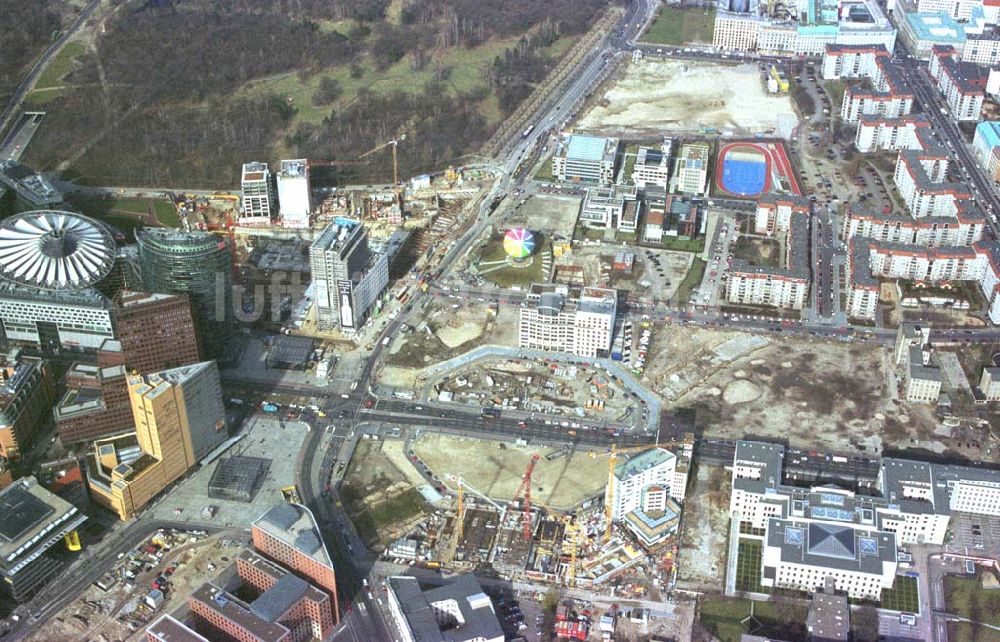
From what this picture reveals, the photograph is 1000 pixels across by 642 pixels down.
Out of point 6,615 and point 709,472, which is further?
point 709,472

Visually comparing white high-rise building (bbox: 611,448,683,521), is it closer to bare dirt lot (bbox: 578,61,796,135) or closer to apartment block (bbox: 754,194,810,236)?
apartment block (bbox: 754,194,810,236)

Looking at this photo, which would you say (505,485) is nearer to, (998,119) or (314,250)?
(314,250)

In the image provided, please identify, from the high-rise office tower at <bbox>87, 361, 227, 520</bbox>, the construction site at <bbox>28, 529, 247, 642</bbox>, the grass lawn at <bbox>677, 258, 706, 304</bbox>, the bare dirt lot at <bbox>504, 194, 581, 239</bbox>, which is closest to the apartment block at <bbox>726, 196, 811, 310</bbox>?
the grass lawn at <bbox>677, 258, 706, 304</bbox>

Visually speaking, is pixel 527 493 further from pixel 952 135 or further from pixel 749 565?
pixel 952 135

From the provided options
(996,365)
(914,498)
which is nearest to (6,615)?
(914,498)

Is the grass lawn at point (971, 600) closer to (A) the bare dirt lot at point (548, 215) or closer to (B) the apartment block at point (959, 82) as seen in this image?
(A) the bare dirt lot at point (548, 215)

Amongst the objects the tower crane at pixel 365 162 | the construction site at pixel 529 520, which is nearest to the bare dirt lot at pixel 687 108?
the tower crane at pixel 365 162
